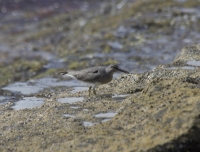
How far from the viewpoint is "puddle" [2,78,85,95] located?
1431 cm

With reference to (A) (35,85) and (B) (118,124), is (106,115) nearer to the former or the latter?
(B) (118,124)

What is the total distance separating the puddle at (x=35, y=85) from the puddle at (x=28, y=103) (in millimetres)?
3692

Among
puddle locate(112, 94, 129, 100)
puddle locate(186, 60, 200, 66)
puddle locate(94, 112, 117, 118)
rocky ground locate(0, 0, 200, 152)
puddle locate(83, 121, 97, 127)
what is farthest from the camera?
puddle locate(186, 60, 200, 66)

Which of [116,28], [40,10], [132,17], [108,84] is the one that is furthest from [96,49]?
[40,10]

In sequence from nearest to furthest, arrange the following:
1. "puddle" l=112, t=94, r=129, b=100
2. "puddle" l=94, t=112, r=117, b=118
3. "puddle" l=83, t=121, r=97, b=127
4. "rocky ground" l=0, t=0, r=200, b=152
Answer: "rocky ground" l=0, t=0, r=200, b=152 < "puddle" l=83, t=121, r=97, b=127 < "puddle" l=94, t=112, r=117, b=118 < "puddle" l=112, t=94, r=129, b=100

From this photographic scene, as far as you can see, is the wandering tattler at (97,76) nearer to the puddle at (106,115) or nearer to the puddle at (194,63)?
the puddle at (194,63)

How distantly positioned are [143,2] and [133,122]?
2332cm

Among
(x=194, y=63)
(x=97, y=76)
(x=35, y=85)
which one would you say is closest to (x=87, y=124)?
(x=97, y=76)

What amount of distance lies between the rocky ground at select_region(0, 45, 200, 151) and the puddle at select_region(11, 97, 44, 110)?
1.08ft

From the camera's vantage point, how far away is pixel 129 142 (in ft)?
21.3

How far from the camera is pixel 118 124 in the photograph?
23.6 ft

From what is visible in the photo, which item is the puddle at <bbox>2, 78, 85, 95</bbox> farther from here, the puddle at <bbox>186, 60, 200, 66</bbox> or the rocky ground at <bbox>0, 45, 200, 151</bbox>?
the rocky ground at <bbox>0, 45, 200, 151</bbox>

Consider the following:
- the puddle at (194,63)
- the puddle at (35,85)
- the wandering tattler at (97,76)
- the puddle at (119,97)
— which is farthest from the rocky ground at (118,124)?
the puddle at (35,85)

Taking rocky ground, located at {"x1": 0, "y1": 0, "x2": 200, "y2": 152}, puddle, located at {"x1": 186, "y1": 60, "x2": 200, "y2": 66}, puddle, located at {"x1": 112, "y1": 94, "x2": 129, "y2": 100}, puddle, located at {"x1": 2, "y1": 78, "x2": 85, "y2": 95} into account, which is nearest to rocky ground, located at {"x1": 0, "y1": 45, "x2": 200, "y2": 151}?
rocky ground, located at {"x1": 0, "y1": 0, "x2": 200, "y2": 152}
